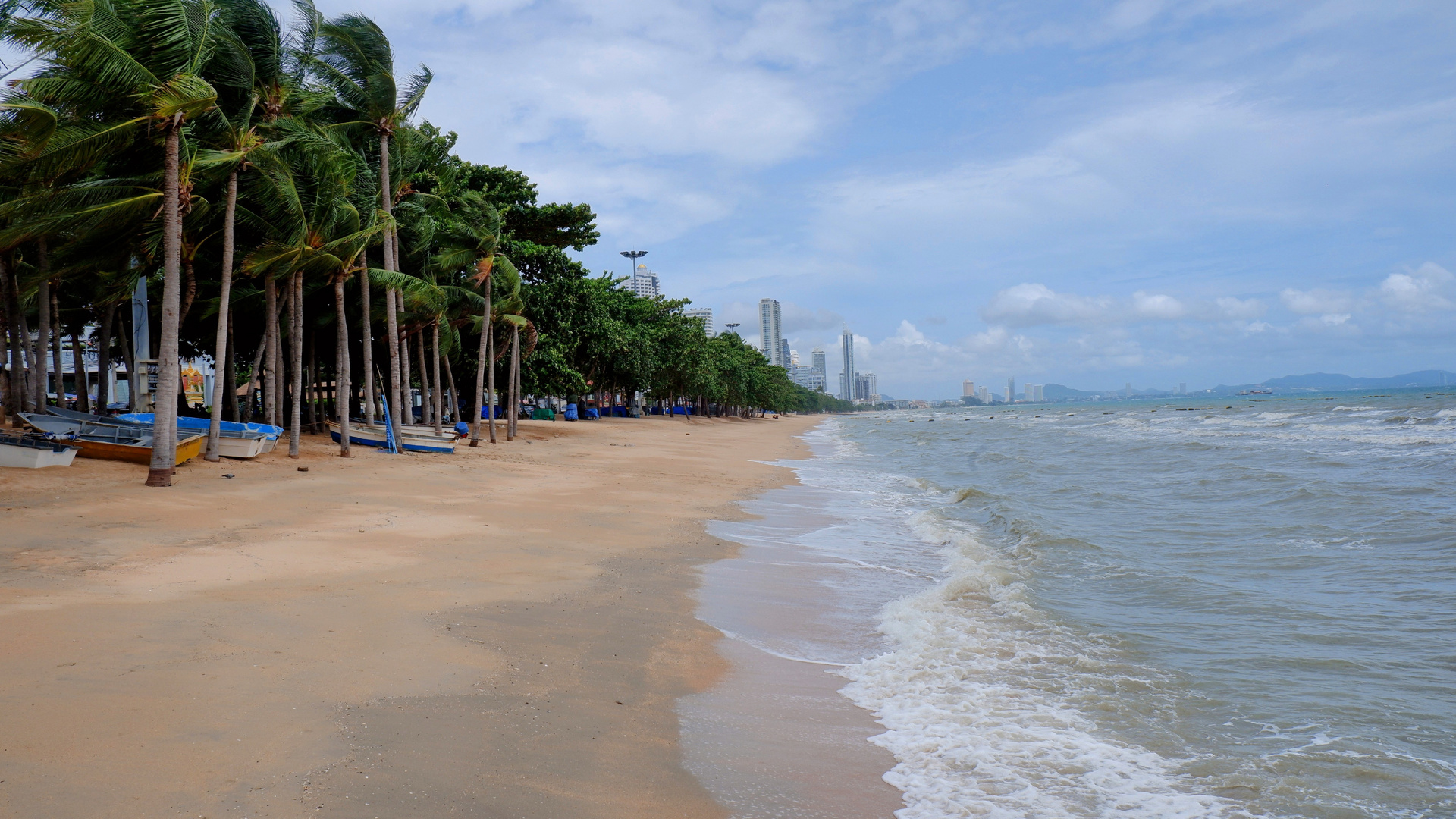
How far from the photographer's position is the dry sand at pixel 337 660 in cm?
355

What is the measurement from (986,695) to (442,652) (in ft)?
11.3

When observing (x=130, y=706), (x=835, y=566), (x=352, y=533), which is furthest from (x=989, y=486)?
(x=130, y=706)

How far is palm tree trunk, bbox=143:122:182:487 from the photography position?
39.4 feet

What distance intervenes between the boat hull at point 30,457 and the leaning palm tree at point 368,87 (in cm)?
787

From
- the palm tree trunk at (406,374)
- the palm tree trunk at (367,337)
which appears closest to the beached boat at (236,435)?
the palm tree trunk at (367,337)

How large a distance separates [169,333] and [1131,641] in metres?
12.8

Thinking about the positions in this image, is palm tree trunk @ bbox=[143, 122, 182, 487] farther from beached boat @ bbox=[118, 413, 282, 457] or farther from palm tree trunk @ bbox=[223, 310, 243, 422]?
palm tree trunk @ bbox=[223, 310, 243, 422]

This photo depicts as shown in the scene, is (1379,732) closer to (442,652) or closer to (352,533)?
(442,652)

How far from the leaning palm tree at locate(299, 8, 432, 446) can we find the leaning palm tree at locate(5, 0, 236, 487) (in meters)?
5.95

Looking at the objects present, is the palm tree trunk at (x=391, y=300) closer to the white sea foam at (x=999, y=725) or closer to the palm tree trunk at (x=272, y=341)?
the palm tree trunk at (x=272, y=341)

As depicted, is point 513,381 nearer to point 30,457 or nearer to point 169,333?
point 169,333

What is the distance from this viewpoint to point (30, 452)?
1248 centimetres

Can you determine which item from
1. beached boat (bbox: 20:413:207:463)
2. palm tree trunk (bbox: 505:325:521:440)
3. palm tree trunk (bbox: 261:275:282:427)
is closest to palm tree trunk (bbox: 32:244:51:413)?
beached boat (bbox: 20:413:207:463)

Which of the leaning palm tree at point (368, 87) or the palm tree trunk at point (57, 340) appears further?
the palm tree trunk at point (57, 340)
